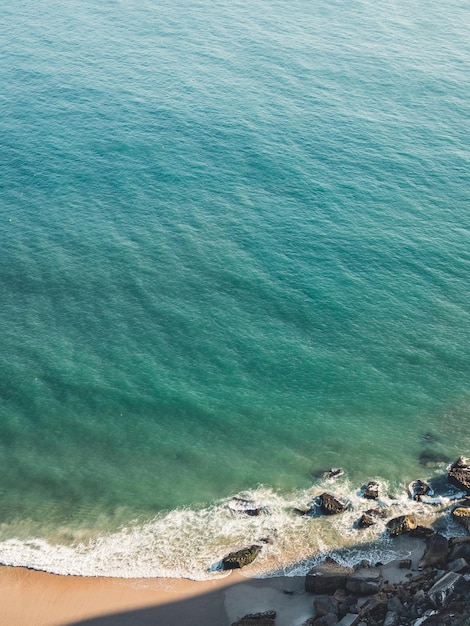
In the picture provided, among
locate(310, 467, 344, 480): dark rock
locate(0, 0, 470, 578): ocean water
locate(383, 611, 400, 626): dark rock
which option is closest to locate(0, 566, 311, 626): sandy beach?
locate(0, 0, 470, 578): ocean water

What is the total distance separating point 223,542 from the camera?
Answer: 2608 inches

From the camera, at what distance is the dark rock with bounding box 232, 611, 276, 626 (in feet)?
187

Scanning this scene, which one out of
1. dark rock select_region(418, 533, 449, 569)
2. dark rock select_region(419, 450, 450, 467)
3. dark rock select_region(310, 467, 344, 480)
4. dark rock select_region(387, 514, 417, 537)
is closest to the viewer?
dark rock select_region(418, 533, 449, 569)

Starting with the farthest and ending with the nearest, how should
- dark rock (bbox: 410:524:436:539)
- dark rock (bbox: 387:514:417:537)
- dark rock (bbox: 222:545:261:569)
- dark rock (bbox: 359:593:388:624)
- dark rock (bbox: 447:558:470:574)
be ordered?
1. dark rock (bbox: 387:514:417:537)
2. dark rock (bbox: 410:524:436:539)
3. dark rock (bbox: 222:545:261:569)
4. dark rock (bbox: 447:558:470:574)
5. dark rock (bbox: 359:593:388:624)

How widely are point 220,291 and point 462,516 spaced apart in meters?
46.0

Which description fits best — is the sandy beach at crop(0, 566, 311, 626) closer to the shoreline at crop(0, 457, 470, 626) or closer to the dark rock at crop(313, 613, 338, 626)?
the shoreline at crop(0, 457, 470, 626)

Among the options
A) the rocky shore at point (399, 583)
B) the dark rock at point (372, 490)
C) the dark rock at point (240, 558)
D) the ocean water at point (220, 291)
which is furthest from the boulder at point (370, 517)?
the dark rock at point (240, 558)

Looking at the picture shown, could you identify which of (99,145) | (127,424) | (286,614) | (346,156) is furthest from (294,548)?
(99,145)

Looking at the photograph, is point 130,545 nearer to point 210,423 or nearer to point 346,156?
point 210,423

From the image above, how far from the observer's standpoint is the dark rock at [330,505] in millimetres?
68312

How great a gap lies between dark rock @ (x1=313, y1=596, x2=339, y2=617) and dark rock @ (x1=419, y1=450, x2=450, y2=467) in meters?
22.0

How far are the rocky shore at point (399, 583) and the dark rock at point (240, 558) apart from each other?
0.09 metres

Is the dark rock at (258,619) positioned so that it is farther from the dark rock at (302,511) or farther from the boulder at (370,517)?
the boulder at (370,517)

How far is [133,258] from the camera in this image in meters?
104
